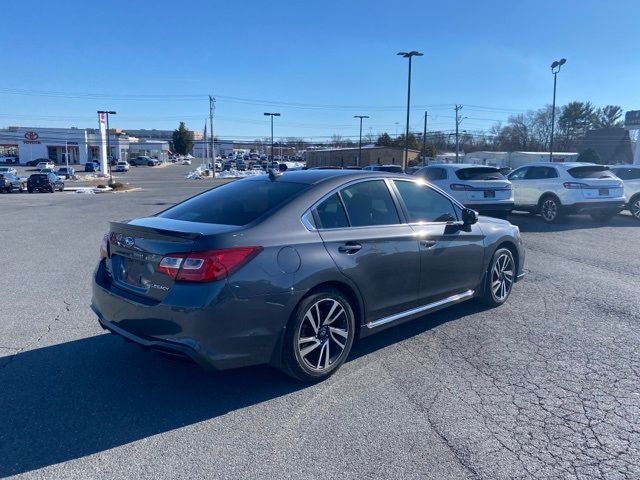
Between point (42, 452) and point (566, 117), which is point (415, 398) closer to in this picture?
point (42, 452)

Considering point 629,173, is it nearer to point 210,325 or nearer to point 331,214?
point 331,214

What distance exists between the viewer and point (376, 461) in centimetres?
306

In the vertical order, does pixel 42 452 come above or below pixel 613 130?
below

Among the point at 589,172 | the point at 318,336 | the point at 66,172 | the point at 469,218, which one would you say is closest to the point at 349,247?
the point at 318,336

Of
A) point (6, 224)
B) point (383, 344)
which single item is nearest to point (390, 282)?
point (383, 344)

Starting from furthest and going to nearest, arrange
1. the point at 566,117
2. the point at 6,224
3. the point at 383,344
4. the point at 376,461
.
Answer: the point at 566,117, the point at 6,224, the point at 383,344, the point at 376,461

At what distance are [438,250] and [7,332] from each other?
4.42 meters

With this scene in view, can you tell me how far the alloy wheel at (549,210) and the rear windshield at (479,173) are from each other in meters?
2.19

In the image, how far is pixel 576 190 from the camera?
13891 mm

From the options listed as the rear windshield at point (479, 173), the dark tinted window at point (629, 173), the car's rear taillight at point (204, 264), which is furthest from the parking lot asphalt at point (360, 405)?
the dark tinted window at point (629, 173)

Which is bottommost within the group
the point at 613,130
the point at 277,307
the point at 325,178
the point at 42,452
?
the point at 42,452

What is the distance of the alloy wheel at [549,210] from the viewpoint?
14391mm

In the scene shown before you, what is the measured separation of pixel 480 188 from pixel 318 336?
990cm

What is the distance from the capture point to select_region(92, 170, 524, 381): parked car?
11.6 feet
